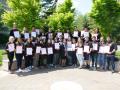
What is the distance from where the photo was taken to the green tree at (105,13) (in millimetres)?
27766

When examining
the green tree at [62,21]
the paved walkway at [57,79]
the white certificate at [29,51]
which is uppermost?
the green tree at [62,21]

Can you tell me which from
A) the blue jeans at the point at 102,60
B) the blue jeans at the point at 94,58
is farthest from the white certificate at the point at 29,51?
the blue jeans at the point at 102,60

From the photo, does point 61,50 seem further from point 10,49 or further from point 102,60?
point 10,49

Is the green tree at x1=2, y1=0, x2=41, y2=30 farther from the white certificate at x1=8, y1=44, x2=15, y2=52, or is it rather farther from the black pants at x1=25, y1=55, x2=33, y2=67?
the white certificate at x1=8, y1=44, x2=15, y2=52

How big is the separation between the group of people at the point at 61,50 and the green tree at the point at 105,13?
26.0ft

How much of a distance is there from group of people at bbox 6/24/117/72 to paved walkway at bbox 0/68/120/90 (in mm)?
806

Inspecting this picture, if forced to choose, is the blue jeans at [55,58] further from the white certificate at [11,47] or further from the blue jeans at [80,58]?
the white certificate at [11,47]

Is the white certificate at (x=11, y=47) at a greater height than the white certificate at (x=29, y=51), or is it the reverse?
the white certificate at (x=11, y=47)

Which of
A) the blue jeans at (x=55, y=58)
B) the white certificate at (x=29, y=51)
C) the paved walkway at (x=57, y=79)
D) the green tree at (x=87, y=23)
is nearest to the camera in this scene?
the paved walkway at (x=57, y=79)

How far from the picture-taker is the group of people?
1820 cm

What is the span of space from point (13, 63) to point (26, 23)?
35.9 feet

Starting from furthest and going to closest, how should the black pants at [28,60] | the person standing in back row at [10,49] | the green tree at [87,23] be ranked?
the green tree at [87,23]
the black pants at [28,60]
the person standing in back row at [10,49]

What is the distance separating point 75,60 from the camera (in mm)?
19734

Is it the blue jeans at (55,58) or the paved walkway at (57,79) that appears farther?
the blue jeans at (55,58)
